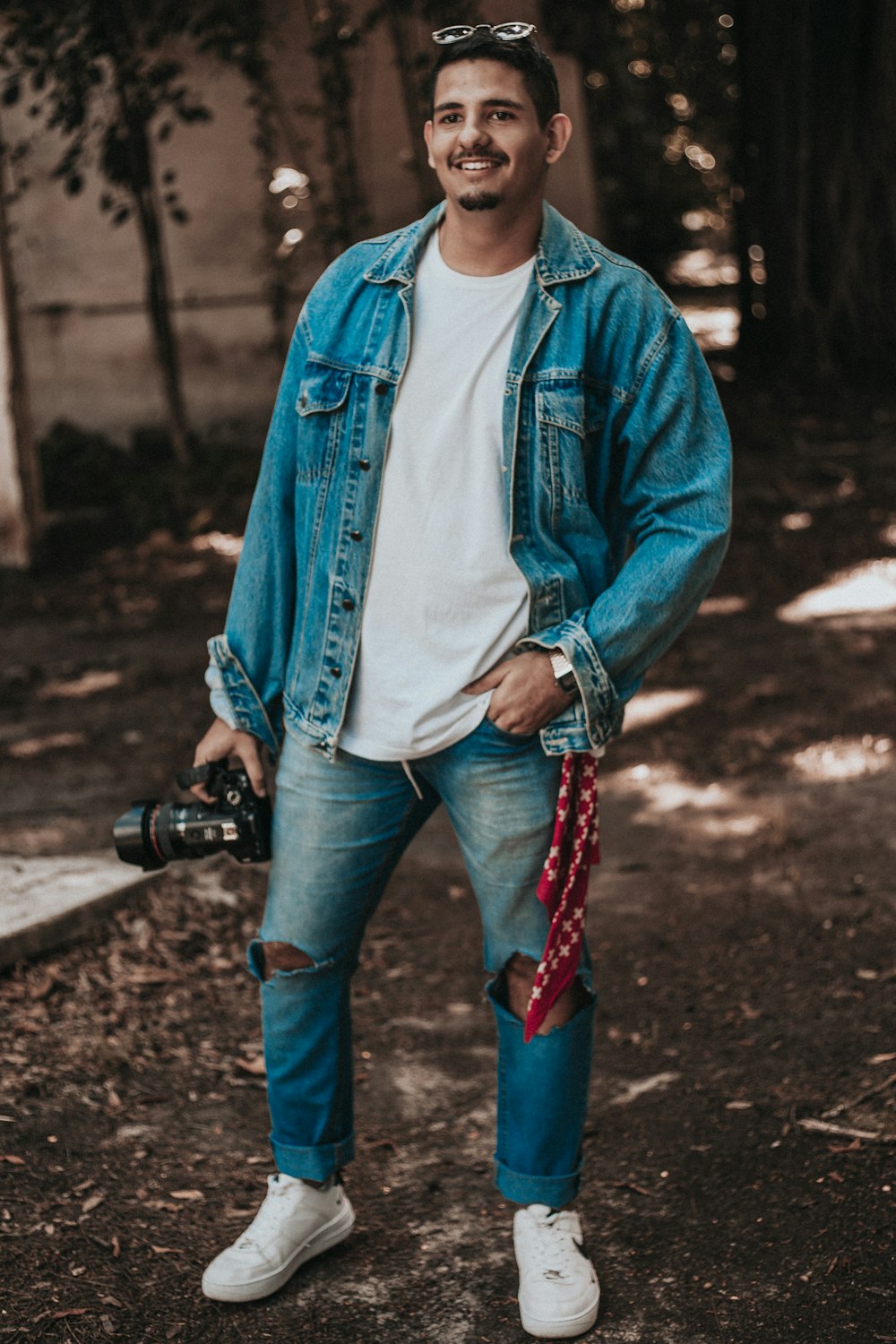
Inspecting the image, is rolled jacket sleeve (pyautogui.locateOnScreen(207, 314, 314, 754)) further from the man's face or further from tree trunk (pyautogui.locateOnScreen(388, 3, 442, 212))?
tree trunk (pyautogui.locateOnScreen(388, 3, 442, 212))

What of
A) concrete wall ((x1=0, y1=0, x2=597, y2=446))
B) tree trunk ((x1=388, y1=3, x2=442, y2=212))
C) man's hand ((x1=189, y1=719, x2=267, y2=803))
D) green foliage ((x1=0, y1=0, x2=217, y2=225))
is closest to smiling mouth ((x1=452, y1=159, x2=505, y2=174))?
man's hand ((x1=189, y1=719, x2=267, y2=803))

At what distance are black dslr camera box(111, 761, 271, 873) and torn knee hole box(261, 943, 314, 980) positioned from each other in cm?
16

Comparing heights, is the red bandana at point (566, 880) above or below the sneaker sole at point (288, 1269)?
A: above

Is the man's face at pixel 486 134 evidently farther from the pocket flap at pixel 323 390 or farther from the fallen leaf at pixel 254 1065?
the fallen leaf at pixel 254 1065

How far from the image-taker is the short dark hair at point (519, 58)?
92.9 inches

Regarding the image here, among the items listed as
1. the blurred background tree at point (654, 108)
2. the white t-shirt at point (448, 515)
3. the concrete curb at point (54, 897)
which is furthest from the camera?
the blurred background tree at point (654, 108)

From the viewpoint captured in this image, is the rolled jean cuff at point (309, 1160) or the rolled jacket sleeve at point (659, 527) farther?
the rolled jean cuff at point (309, 1160)

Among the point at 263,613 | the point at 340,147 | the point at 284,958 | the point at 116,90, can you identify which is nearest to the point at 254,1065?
the point at 284,958

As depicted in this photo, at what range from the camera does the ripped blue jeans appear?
2504 millimetres

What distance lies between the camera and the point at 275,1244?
273 centimetres

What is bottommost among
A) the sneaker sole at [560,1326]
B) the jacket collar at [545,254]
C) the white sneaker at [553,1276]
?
the sneaker sole at [560,1326]

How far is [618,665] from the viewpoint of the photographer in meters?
2.46

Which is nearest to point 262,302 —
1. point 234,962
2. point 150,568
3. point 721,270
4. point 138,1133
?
point 150,568

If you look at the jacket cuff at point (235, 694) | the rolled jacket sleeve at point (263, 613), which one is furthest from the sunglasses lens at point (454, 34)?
the jacket cuff at point (235, 694)
